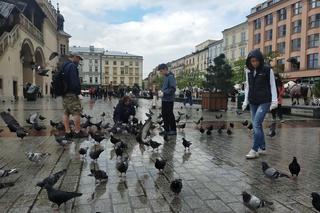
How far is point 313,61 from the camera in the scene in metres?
54.4

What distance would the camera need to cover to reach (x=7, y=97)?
111ft

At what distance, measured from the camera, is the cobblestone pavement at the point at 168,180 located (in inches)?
156

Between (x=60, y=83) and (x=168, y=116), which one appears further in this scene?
(x=168, y=116)

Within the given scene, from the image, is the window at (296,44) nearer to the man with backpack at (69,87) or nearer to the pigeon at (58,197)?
the man with backpack at (69,87)

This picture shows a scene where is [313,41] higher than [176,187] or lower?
higher

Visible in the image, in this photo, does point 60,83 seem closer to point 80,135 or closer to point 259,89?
point 80,135

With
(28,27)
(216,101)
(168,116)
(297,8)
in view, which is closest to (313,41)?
(297,8)

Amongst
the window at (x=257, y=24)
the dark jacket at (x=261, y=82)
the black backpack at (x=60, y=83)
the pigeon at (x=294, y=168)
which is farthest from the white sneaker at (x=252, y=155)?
the window at (x=257, y=24)

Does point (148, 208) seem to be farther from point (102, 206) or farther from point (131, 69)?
point (131, 69)

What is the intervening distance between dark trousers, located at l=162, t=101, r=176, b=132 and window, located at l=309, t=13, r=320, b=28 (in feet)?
171

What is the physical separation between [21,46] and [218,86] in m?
25.4

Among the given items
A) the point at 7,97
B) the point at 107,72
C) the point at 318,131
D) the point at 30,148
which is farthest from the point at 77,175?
the point at 107,72

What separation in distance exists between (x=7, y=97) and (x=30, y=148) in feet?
95.2

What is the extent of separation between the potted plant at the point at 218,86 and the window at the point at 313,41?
39.1m
